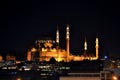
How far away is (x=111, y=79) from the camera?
1182 inches

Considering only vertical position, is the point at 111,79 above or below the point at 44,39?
below

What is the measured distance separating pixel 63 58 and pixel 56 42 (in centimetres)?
526

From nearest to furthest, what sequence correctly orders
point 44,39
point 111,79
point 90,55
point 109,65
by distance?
point 111,79
point 109,65
point 90,55
point 44,39

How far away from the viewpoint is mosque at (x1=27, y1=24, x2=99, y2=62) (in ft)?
374

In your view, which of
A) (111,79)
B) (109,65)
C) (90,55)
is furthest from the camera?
(90,55)

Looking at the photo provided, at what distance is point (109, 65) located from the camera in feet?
127

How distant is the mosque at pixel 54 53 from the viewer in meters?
114

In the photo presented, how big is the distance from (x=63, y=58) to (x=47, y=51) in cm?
510

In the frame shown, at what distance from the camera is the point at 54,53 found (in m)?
118

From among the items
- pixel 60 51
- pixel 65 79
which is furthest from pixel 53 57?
pixel 65 79

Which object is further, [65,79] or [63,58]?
[63,58]

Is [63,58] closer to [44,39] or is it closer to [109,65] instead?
[44,39]

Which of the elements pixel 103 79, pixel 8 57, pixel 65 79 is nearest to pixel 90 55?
pixel 8 57

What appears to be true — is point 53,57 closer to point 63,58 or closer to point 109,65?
point 63,58
